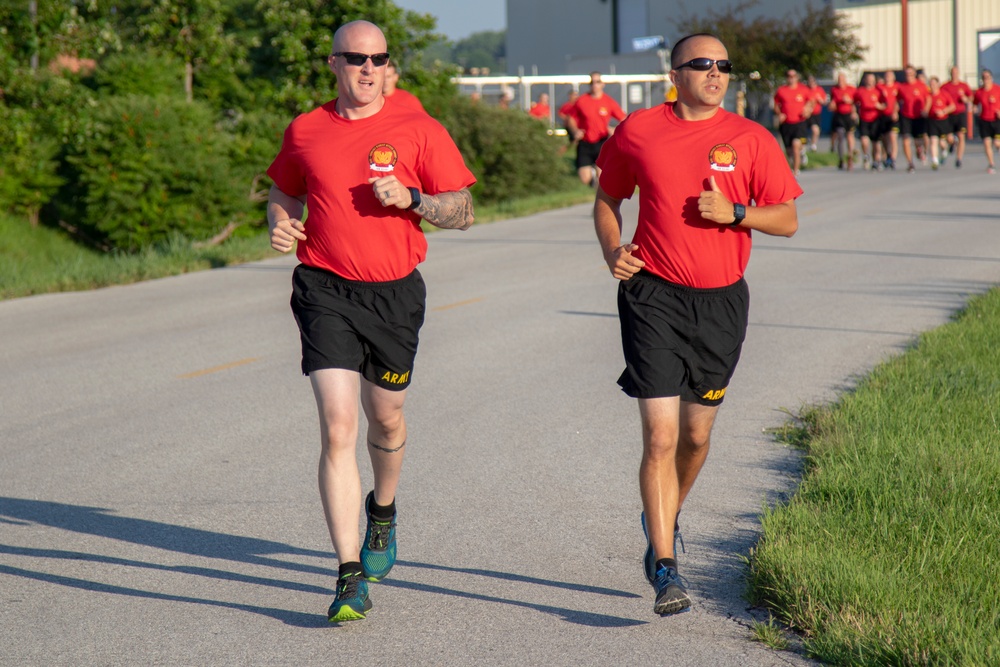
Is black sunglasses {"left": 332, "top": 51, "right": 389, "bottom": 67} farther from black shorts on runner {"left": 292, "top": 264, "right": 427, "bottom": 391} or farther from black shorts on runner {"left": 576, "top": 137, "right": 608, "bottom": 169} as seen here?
black shorts on runner {"left": 576, "top": 137, "right": 608, "bottom": 169}

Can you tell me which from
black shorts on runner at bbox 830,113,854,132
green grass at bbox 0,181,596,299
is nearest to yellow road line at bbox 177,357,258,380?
green grass at bbox 0,181,596,299

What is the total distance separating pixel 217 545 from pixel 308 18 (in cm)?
2148

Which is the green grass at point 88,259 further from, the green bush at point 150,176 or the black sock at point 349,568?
the black sock at point 349,568

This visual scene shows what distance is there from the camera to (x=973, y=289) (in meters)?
12.6

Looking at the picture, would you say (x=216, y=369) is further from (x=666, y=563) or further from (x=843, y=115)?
(x=843, y=115)

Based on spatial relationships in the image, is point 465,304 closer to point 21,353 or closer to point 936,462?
point 21,353

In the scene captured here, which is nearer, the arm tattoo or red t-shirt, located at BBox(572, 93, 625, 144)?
the arm tattoo

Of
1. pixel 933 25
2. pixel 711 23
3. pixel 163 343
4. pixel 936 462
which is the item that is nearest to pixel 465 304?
pixel 163 343

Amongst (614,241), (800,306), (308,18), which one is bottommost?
(800,306)

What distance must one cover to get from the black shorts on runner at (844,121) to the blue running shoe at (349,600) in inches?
1110

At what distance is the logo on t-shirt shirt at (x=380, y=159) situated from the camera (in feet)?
15.8

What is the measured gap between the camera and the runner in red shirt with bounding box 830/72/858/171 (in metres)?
30.3

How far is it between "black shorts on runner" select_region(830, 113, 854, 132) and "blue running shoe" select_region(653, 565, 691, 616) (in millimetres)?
28016

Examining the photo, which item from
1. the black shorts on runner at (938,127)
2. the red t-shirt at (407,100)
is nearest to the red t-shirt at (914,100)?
the black shorts on runner at (938,127)
